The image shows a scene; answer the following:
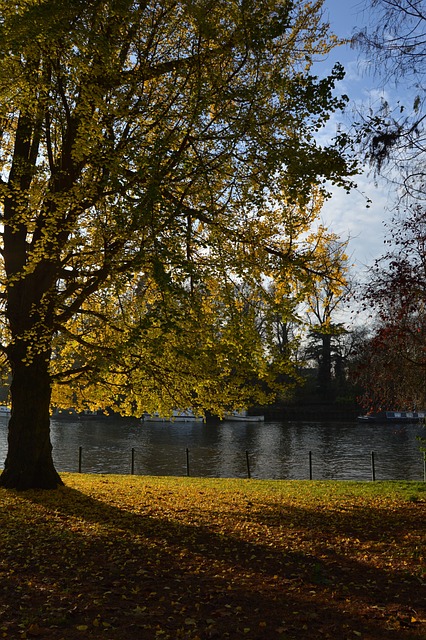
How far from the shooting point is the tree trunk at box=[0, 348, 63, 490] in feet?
39.2

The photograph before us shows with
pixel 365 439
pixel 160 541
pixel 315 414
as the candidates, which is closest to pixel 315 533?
pixel 160 541

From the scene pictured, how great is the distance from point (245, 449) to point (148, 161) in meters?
25.8

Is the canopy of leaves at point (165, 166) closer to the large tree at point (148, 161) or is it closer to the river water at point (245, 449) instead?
the large tree at point (148, 161)

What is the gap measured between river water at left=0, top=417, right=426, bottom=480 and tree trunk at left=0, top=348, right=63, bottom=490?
27.8 feet

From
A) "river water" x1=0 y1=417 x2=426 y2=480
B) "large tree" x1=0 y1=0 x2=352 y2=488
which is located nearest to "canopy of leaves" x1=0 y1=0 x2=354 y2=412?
"large tree" x1=0 y1=0 x2=352 y2=488

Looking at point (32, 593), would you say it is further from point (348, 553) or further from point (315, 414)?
point (315, 414)

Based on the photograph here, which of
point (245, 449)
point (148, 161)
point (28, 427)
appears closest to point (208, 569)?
point (148, 161)

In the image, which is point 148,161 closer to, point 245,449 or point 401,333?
point 401,333

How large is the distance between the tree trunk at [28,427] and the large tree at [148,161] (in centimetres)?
3

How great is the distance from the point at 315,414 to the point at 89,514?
145ft

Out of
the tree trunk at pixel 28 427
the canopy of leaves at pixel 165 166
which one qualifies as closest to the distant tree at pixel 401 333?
the canopy of leaves at pixel 165 166

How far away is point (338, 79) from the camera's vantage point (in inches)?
313

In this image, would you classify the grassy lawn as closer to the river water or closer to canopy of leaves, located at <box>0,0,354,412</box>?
canopy of leaves, located at <box>0,0,354,412</box>

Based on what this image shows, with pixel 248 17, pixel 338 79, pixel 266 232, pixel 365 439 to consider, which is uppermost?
pixel 248 17
